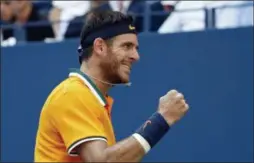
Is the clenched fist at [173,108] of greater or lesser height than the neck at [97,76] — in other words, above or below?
below

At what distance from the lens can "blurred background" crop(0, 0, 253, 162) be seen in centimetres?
832

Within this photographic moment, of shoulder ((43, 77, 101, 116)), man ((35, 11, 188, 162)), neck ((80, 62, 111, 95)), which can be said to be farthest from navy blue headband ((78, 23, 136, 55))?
shoulder ((43, 77, 101, 116))

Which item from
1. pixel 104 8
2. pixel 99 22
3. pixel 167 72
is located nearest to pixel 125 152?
pixel 99 22

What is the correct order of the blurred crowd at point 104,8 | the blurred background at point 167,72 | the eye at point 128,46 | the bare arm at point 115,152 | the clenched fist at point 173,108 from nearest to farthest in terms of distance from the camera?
the bare arm at point 115,152 < the clenched fist at point 173,108 < the eye at point 128,46 < the blurred background at point 167,72 < the blurred crowd at point 104,8

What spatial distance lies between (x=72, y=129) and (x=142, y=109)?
4.22 metres

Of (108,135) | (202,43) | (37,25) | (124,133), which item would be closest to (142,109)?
(124,133)

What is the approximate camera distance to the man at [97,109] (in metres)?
4.45

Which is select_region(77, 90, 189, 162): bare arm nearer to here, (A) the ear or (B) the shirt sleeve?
(B) the shirt sleeve

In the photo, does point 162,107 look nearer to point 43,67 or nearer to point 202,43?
point 202,43

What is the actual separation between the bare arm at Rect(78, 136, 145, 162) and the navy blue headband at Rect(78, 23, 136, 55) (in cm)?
64

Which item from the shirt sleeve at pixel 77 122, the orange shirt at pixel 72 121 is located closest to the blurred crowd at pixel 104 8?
the orange shirt at pixel 72 121

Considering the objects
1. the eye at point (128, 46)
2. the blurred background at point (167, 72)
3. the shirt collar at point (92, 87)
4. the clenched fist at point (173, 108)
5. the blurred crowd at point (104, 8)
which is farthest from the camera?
the blurred crowd at point (104, 8)

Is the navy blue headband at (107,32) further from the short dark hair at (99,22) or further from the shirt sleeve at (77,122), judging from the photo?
the shirt sleeve at (77,122)

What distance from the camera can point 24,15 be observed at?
981cm
